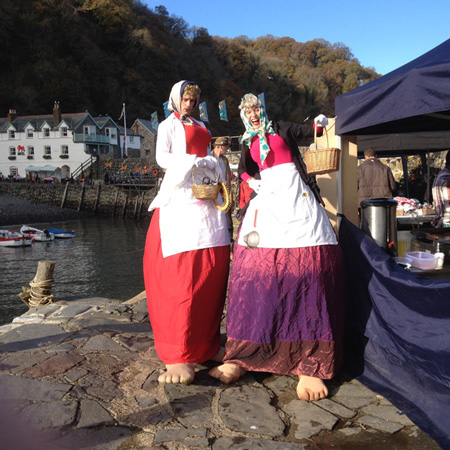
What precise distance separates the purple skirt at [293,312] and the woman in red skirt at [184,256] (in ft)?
1.01

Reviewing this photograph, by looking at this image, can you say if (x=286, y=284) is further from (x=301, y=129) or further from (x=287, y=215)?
(x=301, y=129)

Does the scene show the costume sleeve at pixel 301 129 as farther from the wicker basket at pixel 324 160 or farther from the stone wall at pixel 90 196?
the stone wall at pixel 90 196

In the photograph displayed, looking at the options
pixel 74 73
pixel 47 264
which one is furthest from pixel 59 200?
pixel 47 264

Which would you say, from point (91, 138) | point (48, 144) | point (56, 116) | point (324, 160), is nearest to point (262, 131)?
point (324, 160)

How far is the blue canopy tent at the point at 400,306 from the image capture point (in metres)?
2.64

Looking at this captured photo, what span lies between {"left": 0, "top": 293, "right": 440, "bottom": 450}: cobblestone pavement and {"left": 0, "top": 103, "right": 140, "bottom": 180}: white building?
50.5 meters

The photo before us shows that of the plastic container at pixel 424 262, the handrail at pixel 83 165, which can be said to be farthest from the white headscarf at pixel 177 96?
the handrail at pixel 83 165

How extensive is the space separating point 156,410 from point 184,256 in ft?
3.46

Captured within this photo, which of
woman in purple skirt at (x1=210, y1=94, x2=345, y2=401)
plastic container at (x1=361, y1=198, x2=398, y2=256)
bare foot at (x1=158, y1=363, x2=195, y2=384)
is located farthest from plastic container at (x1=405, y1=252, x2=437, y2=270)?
bare foot at (x1=158, y1=363, x2=195, y2=384)

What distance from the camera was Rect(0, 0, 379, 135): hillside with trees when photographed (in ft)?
191

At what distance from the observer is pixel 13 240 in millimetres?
24016

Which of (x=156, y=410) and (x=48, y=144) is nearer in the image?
(x=156, y=410)

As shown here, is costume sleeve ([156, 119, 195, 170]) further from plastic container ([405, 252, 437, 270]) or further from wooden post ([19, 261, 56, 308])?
wooden post ([19, 261, 56, 308])

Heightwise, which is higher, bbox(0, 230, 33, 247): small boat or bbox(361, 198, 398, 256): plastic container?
bbox(361, 198, 398, 256): plastic container
